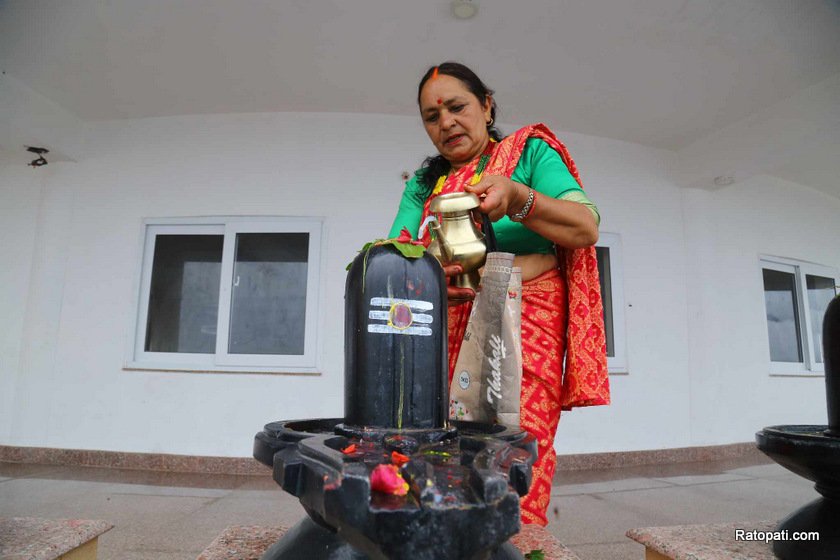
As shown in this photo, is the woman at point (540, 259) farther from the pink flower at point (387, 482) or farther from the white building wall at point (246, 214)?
the white building wall at point (246, 214)

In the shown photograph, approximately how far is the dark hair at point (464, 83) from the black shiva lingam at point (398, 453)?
687 mm

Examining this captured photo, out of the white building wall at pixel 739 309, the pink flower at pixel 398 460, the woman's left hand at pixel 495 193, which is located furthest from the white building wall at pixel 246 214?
the pink flower at pixel 398 460

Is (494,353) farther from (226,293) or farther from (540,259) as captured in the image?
(226,293)

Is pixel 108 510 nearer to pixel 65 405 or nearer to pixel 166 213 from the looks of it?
pixel 65 405

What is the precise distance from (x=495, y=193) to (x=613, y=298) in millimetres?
4130

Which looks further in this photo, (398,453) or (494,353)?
(494,353)

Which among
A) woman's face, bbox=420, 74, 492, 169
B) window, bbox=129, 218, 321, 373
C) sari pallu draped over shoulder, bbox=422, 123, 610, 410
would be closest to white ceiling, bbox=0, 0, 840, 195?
window, bbox=129, 218, 321, 373

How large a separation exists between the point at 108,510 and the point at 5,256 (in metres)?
3.04

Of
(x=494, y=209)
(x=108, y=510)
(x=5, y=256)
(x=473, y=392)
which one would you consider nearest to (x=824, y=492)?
(x=473, y=392)

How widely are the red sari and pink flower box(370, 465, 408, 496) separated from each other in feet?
2.29

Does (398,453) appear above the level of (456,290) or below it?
below

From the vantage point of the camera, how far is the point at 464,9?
3234 millimetres

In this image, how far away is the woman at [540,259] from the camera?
3.55ft

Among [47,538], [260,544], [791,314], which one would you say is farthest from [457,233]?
[791,314]
